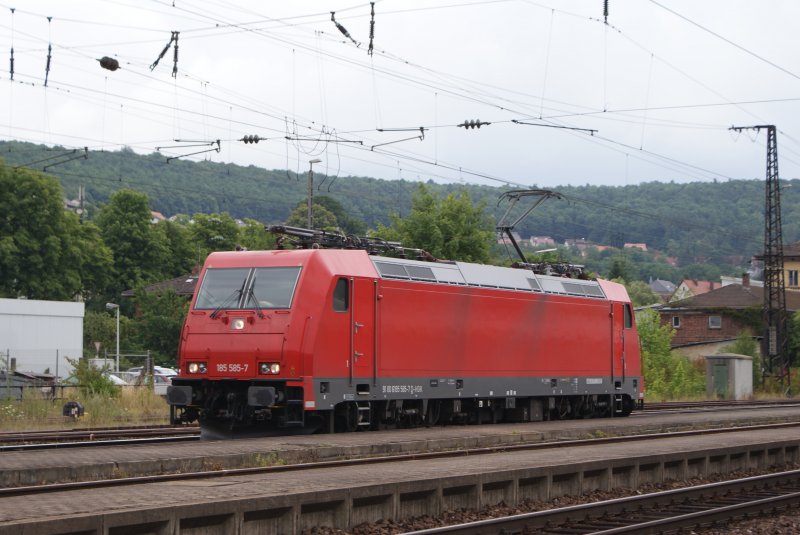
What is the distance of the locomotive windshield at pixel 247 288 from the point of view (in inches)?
824

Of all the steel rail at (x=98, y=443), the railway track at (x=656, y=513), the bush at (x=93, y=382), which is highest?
the bush at (x=93, y=382)

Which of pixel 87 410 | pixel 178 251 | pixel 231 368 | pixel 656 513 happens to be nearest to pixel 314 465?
pixel 656 513

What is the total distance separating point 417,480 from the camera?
13039mm

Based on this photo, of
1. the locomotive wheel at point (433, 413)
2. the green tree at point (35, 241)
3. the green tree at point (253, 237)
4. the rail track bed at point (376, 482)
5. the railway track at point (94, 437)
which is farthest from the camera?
the green tree at point (253, 237)

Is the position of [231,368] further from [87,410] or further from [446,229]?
[446,229]

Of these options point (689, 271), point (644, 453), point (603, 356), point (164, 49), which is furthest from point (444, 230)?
point (689, 271)

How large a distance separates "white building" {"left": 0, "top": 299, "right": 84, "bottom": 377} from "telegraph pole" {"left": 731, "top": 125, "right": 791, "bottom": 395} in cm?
3131

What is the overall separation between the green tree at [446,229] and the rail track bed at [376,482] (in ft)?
99.2

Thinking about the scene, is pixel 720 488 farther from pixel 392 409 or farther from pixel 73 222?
pixel 73 222

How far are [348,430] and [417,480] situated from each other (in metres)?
8.70

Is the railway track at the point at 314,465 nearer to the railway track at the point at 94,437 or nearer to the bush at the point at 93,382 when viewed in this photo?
the railway track at the point at 94,437

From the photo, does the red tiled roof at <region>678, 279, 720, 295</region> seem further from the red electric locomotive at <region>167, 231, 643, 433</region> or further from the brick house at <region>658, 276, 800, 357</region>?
the red electric locomotive at <region>167, 231, 643, 433</region>

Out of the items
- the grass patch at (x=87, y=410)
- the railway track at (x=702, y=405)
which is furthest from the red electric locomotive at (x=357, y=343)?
the railway track at (x=702, y=405)

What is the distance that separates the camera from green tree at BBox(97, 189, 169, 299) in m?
90.9
